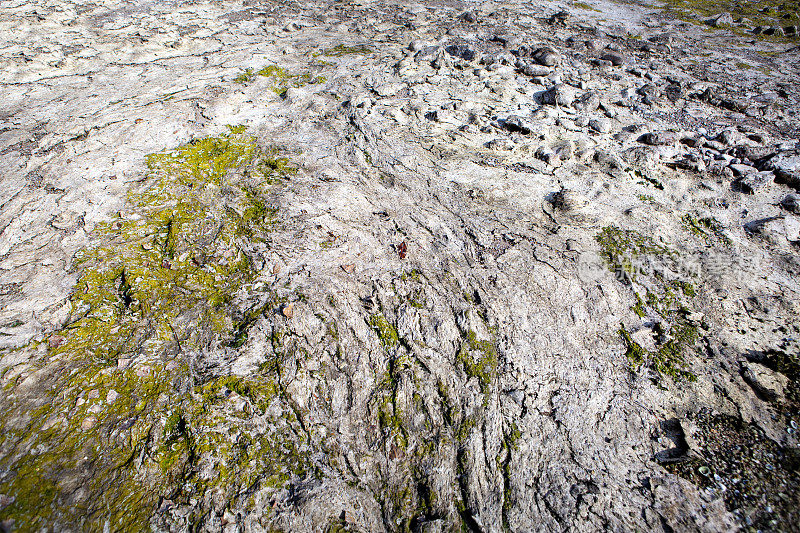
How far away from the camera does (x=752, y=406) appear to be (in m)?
2.20

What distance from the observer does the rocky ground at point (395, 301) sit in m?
1.89

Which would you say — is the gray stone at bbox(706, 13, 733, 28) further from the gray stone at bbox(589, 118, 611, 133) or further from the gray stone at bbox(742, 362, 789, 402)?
the gray stone at bbox(742, 362, 789, 402)

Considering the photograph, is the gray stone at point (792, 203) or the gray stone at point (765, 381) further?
the gray stone at point (792, 203)

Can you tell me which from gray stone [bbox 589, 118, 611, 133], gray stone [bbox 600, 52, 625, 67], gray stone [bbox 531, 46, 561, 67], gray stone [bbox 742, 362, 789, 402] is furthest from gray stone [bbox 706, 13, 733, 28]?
gray stone [bbox 742, 362, 789, 402]

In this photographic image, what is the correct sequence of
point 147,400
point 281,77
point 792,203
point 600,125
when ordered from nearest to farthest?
1. point 147,400
2. point 792,203
3. point 600,125
4. point 281,77

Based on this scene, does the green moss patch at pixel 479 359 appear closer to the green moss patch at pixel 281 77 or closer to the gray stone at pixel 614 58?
the green moss patch at pixel 281 77

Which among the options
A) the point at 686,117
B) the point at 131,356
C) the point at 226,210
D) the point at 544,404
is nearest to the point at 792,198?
the point at 686,117

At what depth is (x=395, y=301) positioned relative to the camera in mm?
2582

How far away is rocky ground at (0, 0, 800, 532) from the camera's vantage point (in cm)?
189

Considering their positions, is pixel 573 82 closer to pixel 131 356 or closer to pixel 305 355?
pixel 305 355

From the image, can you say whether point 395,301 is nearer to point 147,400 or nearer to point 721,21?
point 147,400

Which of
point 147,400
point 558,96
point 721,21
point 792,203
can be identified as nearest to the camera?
point 147,400

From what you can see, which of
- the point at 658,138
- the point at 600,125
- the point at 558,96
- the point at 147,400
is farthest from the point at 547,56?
the point at 147,400

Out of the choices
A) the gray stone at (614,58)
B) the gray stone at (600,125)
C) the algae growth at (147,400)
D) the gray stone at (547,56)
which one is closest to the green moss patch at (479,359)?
the algae growth at (147,400)
